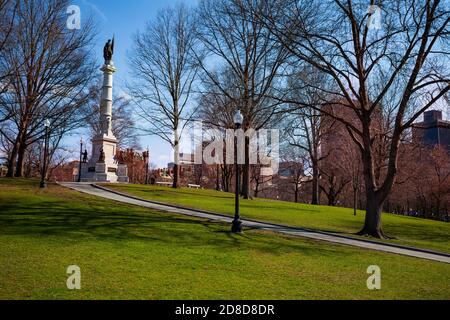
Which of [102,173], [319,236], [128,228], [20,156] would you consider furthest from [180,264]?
[20,156]

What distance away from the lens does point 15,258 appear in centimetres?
728

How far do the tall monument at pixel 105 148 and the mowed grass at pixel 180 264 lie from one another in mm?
16938

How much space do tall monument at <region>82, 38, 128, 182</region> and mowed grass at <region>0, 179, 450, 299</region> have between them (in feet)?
55.6

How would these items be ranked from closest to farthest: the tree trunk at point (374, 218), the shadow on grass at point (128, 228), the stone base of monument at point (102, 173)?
the shadow on grass at point (128, 228) < the tree trunk at point (374, 218) < the stone base of monument at point (102, 173)

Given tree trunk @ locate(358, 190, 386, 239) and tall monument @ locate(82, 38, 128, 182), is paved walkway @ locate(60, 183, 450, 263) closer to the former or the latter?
tree trunk @ locate(358, 190, 386, 239)

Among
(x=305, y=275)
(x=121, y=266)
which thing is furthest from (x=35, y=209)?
(x=305, y=275)

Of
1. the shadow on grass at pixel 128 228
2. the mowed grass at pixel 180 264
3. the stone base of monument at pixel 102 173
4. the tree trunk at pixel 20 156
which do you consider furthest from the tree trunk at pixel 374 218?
the tree trunk at pixel 20 156

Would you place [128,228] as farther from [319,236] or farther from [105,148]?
[105,148]

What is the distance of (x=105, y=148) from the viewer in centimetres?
3061

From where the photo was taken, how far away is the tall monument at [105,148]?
2954 cm

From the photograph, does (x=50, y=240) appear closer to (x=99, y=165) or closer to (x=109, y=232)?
(x=109, y=232)

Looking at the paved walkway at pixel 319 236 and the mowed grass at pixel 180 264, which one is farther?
the paved walkway at pixel 319 236

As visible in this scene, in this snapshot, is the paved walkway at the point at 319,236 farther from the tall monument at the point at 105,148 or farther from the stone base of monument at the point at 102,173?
the tall monument at the point at 105,148

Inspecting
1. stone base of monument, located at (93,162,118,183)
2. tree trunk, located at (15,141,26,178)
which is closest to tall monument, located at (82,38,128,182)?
stone base of monument, located at (93,162,118,183)
